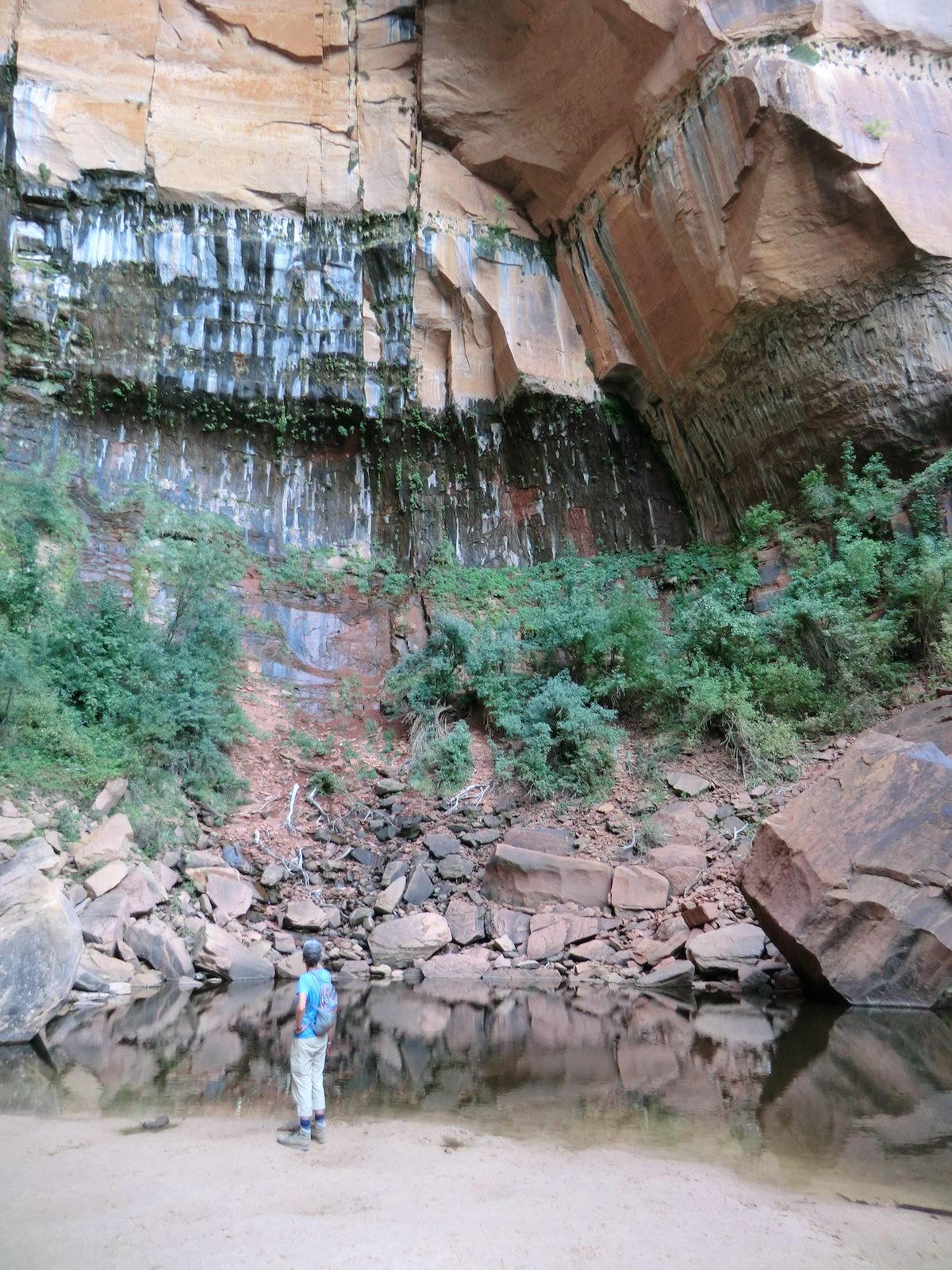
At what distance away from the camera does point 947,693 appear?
322 inches

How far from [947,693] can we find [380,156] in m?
16.1

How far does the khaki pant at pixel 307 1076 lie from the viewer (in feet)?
13.3

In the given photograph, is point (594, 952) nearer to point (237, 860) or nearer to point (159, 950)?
point (159, 950)

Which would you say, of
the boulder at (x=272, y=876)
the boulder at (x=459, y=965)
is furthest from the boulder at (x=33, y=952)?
the boulder at (x=459, y=965)

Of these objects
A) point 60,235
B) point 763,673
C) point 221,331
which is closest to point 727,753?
point 763,673

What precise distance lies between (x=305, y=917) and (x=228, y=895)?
1026mm

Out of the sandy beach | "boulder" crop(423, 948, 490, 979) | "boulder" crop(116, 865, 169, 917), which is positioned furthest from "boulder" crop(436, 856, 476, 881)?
the sandy beach

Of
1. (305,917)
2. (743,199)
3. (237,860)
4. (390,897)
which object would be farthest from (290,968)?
(743,199)

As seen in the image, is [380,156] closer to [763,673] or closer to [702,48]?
[702,48]

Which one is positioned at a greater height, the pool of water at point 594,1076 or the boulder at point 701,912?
the boulder at point 701,912

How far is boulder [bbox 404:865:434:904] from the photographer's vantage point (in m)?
10.1

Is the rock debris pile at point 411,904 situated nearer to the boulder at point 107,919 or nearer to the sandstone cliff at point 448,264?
the boulder at point 107,919

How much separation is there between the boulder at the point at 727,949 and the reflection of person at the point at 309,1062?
5.01 metres

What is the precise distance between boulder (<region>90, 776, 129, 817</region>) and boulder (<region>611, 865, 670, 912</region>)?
263 inches
